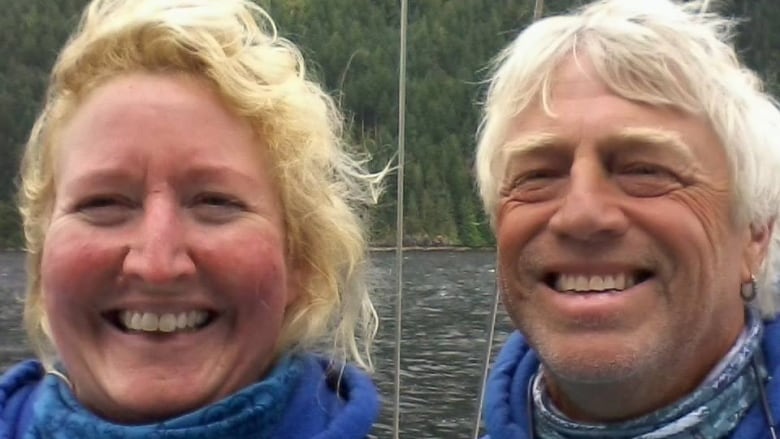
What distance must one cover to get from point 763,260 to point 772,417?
30 centimetres

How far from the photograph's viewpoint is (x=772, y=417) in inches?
76.9

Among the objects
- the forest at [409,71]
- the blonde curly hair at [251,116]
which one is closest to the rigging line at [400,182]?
the forest at [409,71]

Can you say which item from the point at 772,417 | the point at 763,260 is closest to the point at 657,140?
the point at 763,260

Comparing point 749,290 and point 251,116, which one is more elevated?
point 251,116

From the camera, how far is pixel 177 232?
1838 mm

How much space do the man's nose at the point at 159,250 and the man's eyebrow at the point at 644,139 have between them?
72 centimetres

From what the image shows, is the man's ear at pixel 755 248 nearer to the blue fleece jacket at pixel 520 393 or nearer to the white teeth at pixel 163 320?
the blue fleece jacket at pixel 520 393

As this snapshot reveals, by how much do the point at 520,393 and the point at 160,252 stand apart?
0.81m

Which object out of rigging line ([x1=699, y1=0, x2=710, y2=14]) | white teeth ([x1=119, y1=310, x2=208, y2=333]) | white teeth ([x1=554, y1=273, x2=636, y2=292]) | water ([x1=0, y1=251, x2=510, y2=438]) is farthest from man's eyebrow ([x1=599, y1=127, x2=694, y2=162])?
water ([x1=0, y1=251, x2=510, y2=438])

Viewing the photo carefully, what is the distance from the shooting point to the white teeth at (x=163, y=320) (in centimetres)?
188

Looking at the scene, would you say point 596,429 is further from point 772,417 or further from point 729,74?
point 729,74

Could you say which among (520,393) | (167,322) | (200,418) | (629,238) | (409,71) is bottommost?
(409,71)

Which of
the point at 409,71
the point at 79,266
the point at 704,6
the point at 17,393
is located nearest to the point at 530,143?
the point at 704,6

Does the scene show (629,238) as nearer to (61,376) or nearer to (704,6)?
(704,6)
